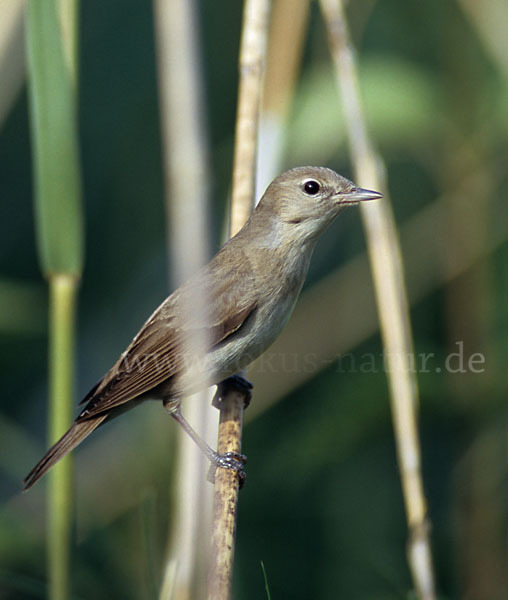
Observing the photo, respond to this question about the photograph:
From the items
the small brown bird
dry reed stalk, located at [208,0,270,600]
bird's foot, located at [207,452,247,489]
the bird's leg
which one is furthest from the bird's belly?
bird's foot, located at [207,452,247,489]

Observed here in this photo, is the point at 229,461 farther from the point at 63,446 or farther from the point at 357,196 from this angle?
→ the point at 357,196

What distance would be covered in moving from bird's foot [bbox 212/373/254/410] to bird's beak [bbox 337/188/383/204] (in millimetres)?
901

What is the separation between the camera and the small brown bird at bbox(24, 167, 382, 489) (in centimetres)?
294

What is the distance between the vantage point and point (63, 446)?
8.41ft

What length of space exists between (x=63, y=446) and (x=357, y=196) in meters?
1.53

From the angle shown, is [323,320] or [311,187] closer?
[311,187]

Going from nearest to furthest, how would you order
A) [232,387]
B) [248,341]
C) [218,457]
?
[218,457]
[248,341]
[232,387]

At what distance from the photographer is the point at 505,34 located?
12.1ft

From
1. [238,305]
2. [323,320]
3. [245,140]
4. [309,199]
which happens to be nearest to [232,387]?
[238,305]

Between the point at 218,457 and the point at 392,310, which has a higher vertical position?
the point at 392,310

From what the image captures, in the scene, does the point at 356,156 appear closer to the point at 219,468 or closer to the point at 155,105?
the point at 219,468

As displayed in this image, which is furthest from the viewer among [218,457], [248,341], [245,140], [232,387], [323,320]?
[323,320]

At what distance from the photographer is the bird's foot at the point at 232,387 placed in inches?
119

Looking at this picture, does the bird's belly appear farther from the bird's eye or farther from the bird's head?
the bird's eye
